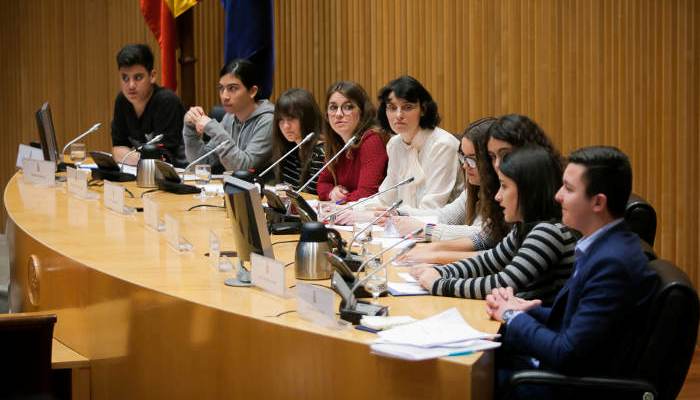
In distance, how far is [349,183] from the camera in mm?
4797

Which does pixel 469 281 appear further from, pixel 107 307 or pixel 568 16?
pixel 568 16

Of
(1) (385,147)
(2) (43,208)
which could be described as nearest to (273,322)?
(2) (43,208)

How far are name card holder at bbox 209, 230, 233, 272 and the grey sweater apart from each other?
2.23 metres

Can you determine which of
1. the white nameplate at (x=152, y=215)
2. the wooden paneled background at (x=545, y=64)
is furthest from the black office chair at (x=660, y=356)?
the wooden paneled background at (x=545, y=64)

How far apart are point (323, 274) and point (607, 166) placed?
0.87 m

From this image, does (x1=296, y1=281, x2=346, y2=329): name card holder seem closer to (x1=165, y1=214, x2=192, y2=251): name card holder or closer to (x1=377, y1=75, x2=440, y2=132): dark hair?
(x1=165, y1=214, x2=192, y2=251): name card holder

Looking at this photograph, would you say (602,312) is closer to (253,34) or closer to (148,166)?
(148,166)

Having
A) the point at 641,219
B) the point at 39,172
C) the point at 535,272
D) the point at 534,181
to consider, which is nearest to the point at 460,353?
the point at 535,272

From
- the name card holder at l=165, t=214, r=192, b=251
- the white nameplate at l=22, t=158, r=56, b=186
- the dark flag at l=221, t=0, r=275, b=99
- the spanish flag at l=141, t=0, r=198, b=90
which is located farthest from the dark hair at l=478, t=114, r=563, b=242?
the spanish flag at l=141, t=0, r=198, b=90

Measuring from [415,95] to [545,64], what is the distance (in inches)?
39.4

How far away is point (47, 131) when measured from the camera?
495cm

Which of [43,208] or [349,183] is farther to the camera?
[349,183]

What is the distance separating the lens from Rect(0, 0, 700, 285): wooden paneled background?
176 inches

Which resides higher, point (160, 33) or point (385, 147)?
point (160, 33)
